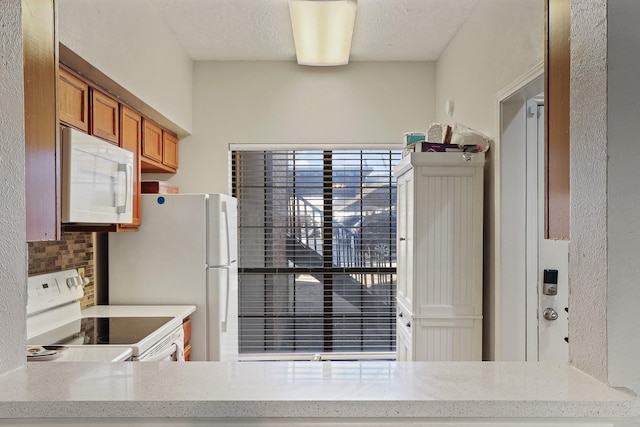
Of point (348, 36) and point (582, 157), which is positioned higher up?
point (348, 36)

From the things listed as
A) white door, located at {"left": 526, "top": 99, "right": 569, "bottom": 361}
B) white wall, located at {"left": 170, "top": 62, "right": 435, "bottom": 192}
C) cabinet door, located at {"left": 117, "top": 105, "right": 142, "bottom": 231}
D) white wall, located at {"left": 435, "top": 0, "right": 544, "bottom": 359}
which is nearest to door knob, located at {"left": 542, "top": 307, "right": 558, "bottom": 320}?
white door, located at {"left": 526, "top": 99, "right": 569, "bottom": 361}

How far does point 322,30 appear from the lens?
2791mm

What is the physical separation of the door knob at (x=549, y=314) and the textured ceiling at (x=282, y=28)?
5.83 feet

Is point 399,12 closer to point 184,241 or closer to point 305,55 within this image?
point 305,55

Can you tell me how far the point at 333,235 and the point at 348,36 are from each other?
1.68m

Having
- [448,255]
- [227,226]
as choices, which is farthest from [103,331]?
[448,255]

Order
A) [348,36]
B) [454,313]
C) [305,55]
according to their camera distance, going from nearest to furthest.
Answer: [454,313]
[348,36]
[305,55]

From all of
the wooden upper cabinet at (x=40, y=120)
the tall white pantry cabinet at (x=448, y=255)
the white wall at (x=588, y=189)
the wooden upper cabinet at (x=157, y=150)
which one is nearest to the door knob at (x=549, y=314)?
the tall white pantry cabinet at (x=448, y=255)

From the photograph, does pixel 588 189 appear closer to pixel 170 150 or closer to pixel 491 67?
pixel 491 67

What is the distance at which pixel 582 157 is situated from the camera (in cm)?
88

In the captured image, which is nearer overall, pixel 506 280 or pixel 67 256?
pixel 506 280

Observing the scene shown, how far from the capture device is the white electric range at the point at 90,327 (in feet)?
6.32

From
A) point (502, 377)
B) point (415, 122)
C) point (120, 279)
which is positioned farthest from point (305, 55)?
point (502, 377)

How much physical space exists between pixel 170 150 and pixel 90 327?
1.54 meters
